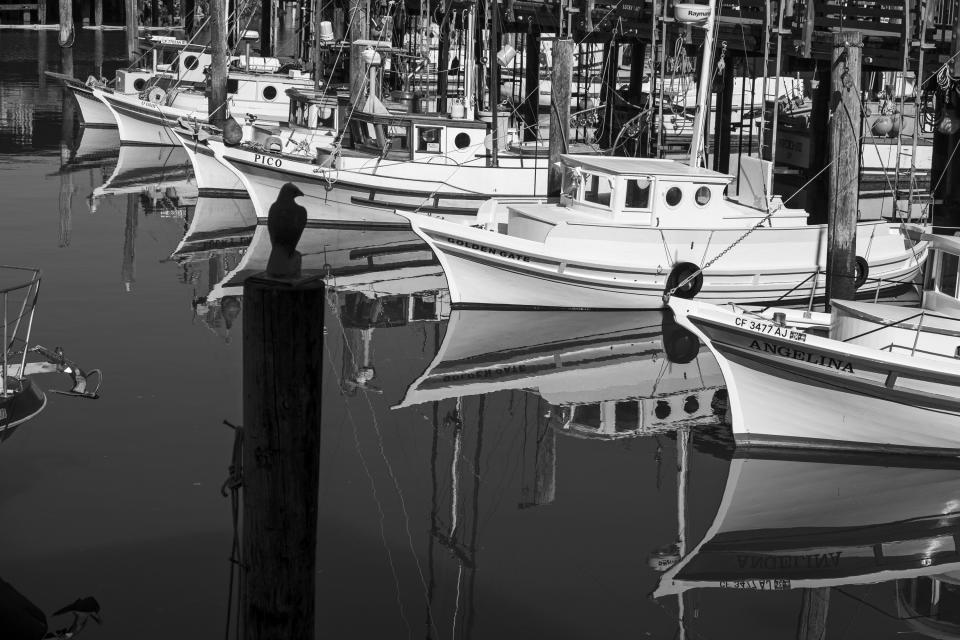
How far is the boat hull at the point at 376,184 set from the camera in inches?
1003

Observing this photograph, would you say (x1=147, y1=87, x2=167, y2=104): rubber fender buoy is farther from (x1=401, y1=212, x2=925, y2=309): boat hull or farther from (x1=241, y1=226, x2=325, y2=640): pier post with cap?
(x1=241, y1=226, x2=325, y2=640): pier post with cap

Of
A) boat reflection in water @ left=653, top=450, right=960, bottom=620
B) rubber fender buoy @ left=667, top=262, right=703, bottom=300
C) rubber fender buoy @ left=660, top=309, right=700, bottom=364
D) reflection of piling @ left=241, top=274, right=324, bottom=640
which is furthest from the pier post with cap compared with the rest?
rubber fender buoy @ left=667, top=262, right=703, bottom=300

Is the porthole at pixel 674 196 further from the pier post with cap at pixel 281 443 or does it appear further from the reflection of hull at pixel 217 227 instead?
the pier post with cap at pixel 281 443

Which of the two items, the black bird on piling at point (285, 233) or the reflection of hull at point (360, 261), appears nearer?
the black bird on piling at point (285, 233)

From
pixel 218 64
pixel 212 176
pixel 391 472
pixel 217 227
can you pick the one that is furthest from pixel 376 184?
pixel 391 472

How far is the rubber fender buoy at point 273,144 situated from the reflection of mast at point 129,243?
2953mm

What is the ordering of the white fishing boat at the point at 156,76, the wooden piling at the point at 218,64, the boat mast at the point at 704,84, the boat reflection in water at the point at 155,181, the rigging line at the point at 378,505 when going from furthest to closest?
1. the white fishing boat at the point at 156,76
2. the wooden piling at the point at 218,64
3. the boat reflection in water at the point at 155,181
4. the boat mast at the point at 704,84
5. the rigging line at the point at 378,505

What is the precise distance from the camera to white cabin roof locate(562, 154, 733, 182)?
65.0ft

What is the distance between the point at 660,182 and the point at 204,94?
19487 millimetres

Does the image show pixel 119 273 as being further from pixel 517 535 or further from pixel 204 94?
pixel 204 94

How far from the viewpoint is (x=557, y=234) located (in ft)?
63.8

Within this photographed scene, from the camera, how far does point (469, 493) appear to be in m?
12.4

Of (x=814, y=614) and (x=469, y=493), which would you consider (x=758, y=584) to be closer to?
(x=814, y=614)

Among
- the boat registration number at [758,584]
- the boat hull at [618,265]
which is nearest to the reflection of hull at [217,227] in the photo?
the boat hull at [618,265]
